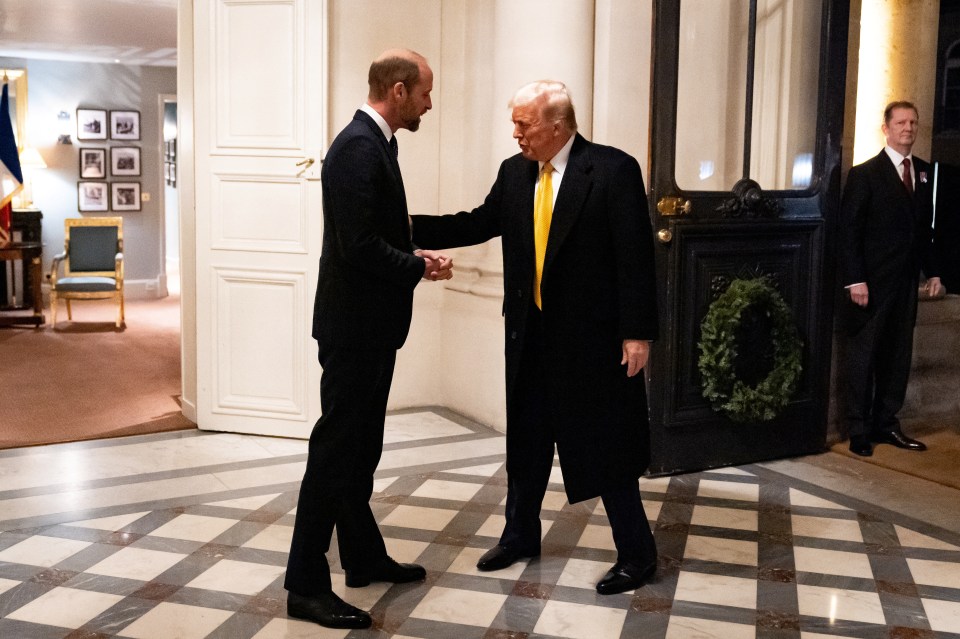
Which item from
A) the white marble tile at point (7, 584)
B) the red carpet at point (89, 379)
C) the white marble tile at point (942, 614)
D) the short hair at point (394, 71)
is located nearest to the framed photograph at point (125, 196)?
the red carpet at point (89, 379)

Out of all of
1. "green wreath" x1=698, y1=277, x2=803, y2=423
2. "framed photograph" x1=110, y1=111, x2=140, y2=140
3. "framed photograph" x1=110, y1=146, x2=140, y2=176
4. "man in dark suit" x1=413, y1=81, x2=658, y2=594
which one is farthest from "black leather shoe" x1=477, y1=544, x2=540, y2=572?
"framed photograph" x1=110, y1=111, x2=140, y2=140

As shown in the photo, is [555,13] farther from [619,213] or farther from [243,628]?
[243,628]

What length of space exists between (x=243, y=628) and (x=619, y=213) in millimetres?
1665

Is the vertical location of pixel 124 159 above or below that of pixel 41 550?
above

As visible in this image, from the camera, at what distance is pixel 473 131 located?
19.3ft

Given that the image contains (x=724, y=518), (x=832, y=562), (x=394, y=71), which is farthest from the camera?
(x=724, y=518)

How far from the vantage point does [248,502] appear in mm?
4258

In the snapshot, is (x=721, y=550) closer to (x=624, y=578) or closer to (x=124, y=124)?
(x=624, y=578)

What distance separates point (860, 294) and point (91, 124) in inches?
401

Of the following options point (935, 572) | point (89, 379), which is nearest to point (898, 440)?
point (935, 572)

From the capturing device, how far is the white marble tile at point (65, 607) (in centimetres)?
308

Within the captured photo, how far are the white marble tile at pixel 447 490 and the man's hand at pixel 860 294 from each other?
210 cm

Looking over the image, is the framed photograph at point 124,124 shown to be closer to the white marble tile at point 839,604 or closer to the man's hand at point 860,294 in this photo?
the man's hand at point 860,294

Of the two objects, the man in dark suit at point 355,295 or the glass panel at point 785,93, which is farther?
the glass panel at point 785,93
